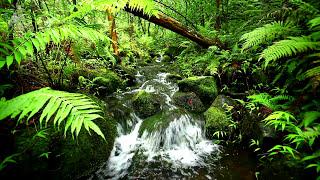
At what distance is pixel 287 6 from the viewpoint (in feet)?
13.1

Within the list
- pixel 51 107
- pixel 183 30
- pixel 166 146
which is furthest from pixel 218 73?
pixel 51 107

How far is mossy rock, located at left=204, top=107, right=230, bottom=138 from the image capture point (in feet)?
14.8

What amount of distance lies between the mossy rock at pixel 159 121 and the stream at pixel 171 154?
0.02m

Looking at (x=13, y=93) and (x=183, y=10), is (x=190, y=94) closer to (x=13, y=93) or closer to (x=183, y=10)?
(x=13, y=93)

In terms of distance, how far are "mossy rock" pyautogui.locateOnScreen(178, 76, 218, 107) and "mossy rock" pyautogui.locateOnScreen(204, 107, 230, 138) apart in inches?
32.2

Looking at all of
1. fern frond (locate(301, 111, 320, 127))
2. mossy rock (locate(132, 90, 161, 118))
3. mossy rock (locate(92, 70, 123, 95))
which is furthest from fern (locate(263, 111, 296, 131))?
mossy rock (locate(92, 70, 123, 95))

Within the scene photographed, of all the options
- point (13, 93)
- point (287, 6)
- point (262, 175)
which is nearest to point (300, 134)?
point (262, 175)

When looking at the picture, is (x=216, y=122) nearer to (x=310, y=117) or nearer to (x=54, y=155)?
(x=310, y=117)

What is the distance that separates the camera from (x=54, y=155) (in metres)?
3.17

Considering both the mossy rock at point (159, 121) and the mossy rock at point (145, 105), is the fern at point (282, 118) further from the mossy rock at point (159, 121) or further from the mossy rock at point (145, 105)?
the mossy rock at point (145, 105)

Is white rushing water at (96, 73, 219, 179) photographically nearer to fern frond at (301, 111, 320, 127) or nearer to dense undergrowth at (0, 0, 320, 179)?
dense undergrowth at (0, 0, 320, 179)

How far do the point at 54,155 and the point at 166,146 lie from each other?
6.81 feet

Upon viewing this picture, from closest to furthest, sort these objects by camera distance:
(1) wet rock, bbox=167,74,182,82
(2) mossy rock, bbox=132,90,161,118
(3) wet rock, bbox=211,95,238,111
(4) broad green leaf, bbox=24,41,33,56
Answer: (4) broad green leaf, bbox=24,41,33,56
(3) wet rock, bbox=211,95,238,111
(2) mossy rock, bbox=132,90,161,118
(1) wet rock, bbox=167,74,182,82

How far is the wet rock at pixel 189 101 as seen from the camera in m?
5.41
